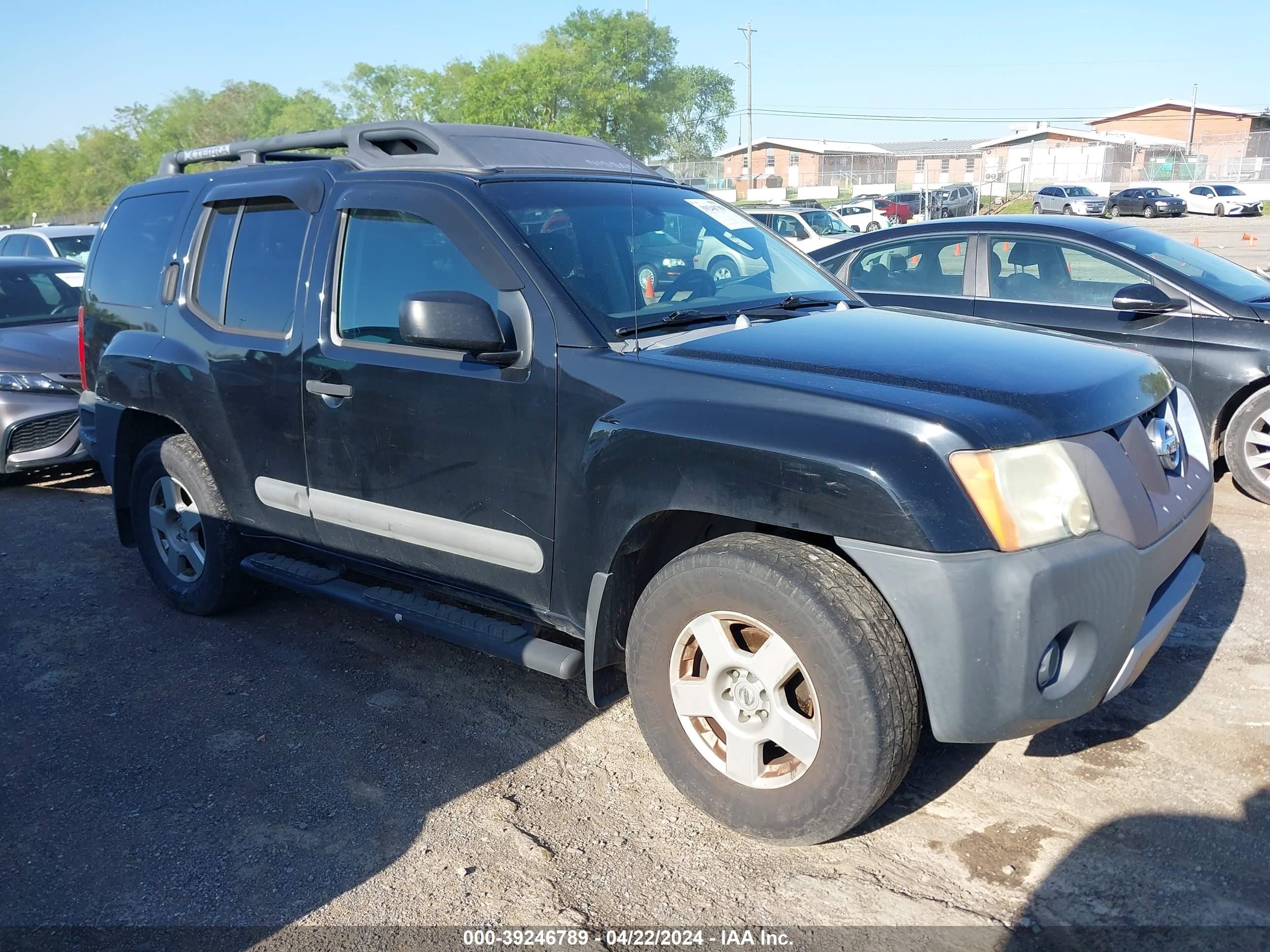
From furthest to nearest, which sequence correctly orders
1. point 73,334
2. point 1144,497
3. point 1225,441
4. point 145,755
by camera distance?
1. point 73,334
2. point 1225,441
3. point 145,755
4. point 1144,497

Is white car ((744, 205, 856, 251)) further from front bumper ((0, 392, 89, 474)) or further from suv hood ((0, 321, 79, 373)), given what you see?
front bumper ((0, 392, 89, 474))

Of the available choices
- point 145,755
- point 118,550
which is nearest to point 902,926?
point 145,755

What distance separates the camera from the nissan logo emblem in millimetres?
3109

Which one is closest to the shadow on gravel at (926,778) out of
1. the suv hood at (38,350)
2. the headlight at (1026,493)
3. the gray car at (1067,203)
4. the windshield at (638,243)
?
the headlight at (1026,493)

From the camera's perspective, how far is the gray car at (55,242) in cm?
1384

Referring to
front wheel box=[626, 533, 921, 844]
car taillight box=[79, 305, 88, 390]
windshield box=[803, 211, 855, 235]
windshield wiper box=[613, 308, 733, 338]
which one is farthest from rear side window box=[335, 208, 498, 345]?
windshield box=[803, 211, 855, 235]

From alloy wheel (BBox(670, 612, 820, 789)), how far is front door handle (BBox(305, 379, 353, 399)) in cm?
159

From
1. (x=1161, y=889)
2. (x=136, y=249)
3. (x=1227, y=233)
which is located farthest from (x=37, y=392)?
(x=1227, y=233)

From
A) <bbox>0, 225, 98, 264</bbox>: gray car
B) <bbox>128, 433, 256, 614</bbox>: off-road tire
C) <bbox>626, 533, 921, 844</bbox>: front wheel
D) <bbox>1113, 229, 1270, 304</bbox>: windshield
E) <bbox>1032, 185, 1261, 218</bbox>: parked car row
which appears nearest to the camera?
<bbox>626, 533, 921, 844</bbox>: front wheel

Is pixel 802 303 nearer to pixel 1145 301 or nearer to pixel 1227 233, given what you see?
pixel 1145 301

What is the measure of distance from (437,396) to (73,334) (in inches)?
230

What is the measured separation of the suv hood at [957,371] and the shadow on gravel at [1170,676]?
1051 millimetres

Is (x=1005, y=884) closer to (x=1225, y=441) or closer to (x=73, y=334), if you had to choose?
(x=1225, y=441)

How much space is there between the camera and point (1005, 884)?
109 inches
